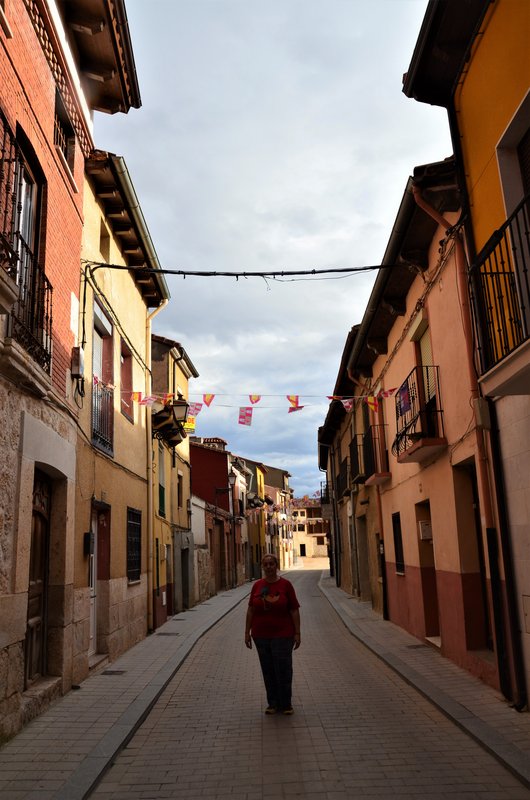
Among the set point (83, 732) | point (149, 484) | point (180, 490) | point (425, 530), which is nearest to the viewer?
point (83, 732)

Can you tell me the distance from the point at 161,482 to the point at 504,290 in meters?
11.6

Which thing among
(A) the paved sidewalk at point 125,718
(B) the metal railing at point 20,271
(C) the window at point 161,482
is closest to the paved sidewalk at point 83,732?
(A) the paved sidewalk at point 125,718

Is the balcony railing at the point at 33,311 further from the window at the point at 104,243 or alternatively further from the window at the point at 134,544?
the window at the point at 134,544

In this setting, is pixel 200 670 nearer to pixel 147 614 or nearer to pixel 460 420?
pixel 147 614

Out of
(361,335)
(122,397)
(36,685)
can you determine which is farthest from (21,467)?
(361,335)

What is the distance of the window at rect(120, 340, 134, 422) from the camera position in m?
12.1

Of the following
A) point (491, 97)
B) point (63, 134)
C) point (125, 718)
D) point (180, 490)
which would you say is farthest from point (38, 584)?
point (180, 490)

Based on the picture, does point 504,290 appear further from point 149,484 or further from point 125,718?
point 149,484

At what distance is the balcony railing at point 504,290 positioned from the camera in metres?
5.20

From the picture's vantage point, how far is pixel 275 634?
21.1 feet

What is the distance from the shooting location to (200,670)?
9.42m

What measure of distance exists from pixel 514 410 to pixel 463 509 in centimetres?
261

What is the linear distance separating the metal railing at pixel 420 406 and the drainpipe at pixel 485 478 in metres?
1.38

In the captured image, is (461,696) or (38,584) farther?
(38,584)
